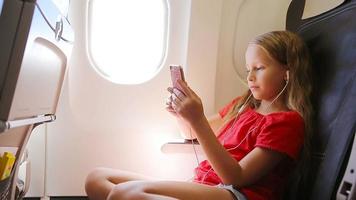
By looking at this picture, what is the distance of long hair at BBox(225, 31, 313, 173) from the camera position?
3.28 feet

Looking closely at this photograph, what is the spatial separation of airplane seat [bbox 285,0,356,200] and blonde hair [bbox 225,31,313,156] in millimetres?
24

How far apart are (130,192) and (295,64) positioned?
0.63 m

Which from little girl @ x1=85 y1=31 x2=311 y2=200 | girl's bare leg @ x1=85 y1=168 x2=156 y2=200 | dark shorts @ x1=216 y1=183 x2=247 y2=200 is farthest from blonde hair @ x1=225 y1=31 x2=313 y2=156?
girl's bare leg @ x1=85 y1=168 x2=156 y2=200

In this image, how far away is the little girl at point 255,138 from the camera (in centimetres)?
92

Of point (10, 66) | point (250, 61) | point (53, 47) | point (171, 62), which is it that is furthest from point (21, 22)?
point (171, 62)

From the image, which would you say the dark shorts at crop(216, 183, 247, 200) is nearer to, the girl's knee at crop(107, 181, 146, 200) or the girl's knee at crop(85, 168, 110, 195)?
the girl's knee at crop(107, 181, 146, 200)

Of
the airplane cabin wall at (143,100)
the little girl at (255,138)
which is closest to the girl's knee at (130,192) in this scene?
the little girl at (255,138)

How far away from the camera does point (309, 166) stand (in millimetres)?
907

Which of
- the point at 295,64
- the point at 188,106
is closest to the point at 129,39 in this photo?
the point at 188,106

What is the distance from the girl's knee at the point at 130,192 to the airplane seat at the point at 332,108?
0.41m

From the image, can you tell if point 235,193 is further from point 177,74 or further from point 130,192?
point 177,74

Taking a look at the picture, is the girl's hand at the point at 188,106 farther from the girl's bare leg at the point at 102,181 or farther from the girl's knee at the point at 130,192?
the girl's bare leg at the point at 102,181

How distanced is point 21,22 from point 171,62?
876 millimetres

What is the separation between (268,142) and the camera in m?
0.94
